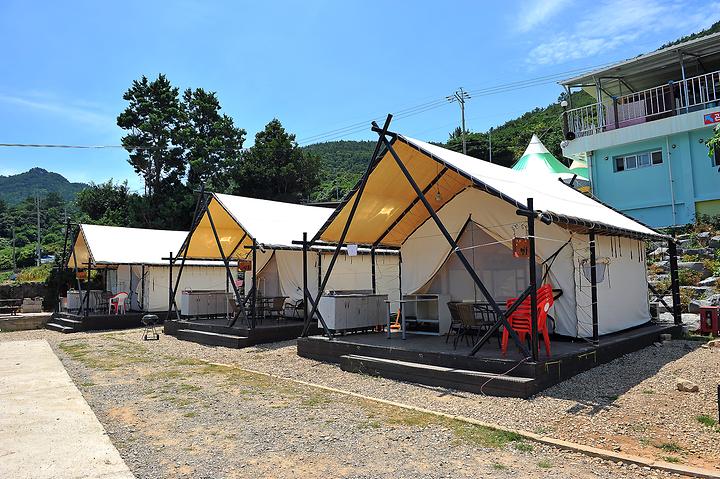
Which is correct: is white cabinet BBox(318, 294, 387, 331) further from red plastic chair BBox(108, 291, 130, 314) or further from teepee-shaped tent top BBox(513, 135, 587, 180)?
teepee-shaped tent top BBox(513, 135, 587, 180)

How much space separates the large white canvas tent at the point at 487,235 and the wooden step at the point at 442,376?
2098mm

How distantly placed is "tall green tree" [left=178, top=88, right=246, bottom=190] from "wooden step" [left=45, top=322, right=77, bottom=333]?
51.1ft

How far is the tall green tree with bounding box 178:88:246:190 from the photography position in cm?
3319

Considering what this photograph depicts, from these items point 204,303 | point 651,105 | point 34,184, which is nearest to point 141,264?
point 204,303

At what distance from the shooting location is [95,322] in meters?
17.1

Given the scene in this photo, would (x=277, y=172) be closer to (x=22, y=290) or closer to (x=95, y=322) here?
(x=22, y=290)

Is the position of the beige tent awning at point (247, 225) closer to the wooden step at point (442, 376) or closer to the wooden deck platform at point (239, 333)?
the wooden deck platform at point (239, 333)

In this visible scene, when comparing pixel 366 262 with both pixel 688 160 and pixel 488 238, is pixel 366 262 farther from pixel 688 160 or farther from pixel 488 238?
pixel 688 160

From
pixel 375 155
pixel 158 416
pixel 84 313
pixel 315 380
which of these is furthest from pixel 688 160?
pixel 84 313

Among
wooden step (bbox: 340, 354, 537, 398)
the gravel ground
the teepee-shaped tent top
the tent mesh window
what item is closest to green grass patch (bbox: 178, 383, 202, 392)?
the gravel ground

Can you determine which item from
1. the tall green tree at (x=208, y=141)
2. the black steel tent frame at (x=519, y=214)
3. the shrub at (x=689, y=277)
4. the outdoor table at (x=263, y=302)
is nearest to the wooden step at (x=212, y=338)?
the outdoor table at (x=263, y=302)

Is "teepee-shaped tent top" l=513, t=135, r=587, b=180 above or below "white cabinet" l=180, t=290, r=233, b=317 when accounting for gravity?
above

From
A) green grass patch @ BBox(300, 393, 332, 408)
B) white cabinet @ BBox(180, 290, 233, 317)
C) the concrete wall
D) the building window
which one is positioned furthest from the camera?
the concrete wall

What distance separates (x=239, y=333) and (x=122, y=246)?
31.6 ft
